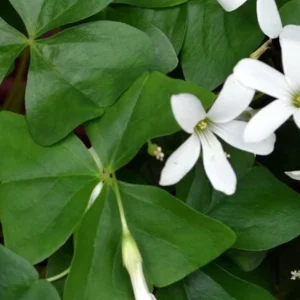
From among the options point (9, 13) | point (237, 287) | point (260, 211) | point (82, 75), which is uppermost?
point (9, 13)

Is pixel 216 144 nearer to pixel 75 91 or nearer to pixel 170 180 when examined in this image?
pixel 170 180

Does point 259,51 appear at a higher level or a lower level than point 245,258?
higher

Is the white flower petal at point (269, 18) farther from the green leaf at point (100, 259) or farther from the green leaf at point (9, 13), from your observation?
the green leaf at point (9, 13)

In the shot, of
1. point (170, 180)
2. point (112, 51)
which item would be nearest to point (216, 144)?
point (170, 180)

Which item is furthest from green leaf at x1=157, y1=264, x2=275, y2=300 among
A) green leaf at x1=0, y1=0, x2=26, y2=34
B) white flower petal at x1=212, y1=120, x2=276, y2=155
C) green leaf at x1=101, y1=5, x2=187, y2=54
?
green leaf at x1=0, y1=0, x2=26, y2=34

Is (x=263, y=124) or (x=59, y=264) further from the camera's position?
(x=59, y=264)

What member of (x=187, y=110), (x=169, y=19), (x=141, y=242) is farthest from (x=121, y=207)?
(x=169, y=19)

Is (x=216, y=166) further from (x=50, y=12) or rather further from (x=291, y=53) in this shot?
(x=50, y=12)
